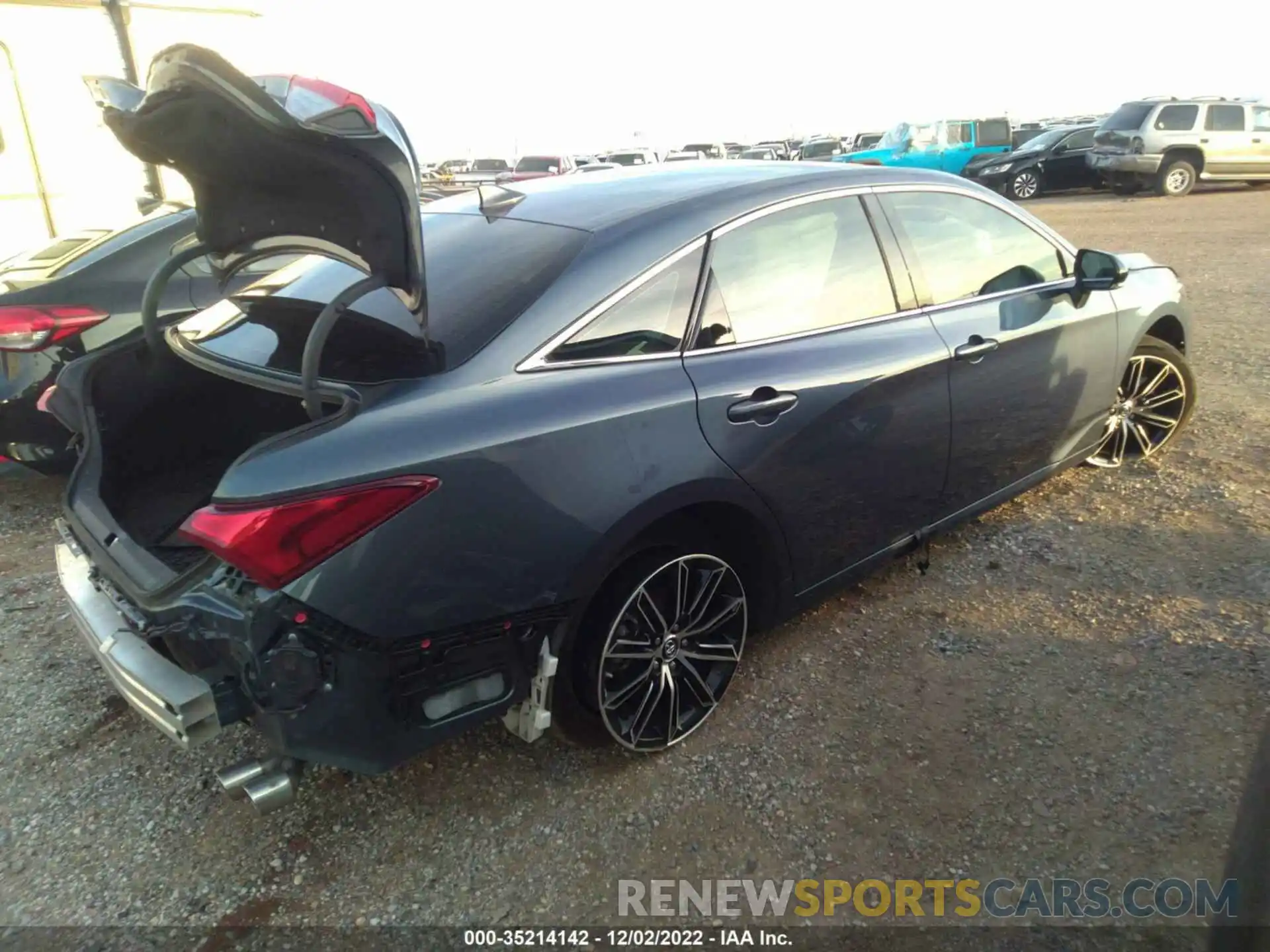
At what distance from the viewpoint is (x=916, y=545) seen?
333 cm

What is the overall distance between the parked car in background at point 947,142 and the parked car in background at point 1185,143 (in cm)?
353

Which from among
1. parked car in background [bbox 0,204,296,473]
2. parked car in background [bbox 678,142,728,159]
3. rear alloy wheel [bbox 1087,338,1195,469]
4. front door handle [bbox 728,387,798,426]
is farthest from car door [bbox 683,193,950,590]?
parked car in background [bbox 678,142,728,159]

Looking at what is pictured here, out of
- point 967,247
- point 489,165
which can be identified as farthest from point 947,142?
point 967,247

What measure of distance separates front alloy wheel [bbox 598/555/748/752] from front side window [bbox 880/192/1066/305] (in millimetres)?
1433

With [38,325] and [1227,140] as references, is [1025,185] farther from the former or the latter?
[38,325]

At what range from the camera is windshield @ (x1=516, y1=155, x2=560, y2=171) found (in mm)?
19719

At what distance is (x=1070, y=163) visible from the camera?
20469 mm

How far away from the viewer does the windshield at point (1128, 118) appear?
1830cm

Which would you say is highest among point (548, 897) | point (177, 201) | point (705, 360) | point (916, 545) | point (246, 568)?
point (177, 201)

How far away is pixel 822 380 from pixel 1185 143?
20.0m

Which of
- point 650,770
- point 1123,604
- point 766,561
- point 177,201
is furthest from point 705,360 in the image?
point 177,201

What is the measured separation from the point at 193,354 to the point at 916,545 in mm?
2558

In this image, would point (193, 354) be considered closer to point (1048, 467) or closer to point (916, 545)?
point (916, 545)

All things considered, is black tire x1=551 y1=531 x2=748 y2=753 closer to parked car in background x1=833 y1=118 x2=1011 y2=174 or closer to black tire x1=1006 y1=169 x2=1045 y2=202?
black tire x1=1006 y1=169 x2=1045 y2=202
